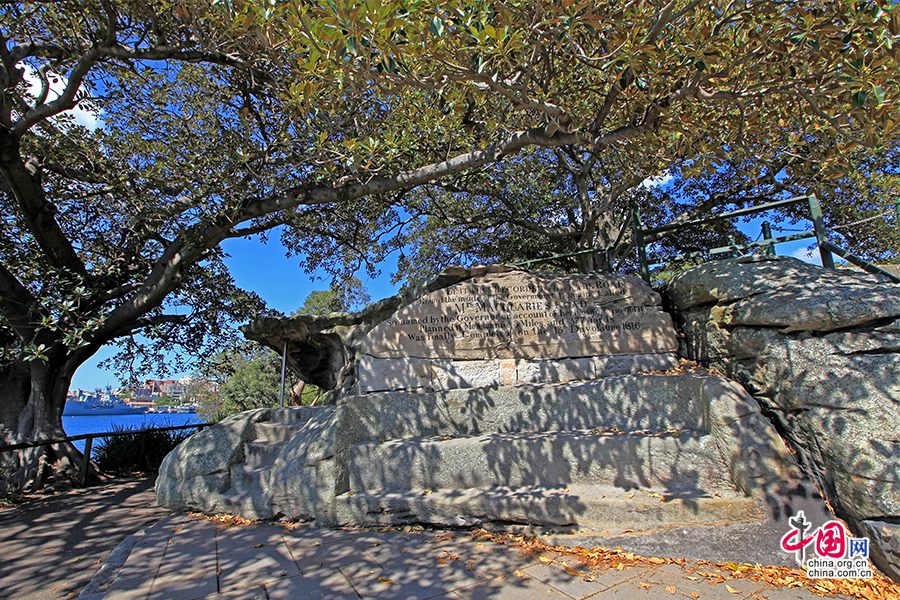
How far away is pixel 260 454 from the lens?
5453 millimetres

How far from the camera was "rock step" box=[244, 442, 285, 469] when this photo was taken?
5400mm

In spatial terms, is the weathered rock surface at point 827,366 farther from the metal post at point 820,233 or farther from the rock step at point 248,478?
the rock step at point 248,478

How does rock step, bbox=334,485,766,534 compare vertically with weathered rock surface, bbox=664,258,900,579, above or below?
below

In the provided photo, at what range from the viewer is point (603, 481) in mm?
3984

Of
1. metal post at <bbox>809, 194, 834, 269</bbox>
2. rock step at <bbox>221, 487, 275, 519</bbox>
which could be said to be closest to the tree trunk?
rock step at <bbox>221, 487, 275, 519</bbox>

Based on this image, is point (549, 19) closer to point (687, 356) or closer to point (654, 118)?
point (654, 118)

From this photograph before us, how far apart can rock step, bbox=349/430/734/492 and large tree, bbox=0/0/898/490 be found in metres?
3.07

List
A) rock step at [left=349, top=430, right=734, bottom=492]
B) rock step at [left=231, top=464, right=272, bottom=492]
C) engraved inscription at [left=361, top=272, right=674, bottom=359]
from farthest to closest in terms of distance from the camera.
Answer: engraved inscription at [left=361, top=272, right=674, bottom=359]
rock step at [left=231, top=464, right=272, bottom=492]
rock step at [left=349, top=430, right=734, bottom=492]

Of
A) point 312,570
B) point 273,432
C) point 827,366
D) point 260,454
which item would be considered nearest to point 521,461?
point 312,570

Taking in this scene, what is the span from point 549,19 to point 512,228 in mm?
9124

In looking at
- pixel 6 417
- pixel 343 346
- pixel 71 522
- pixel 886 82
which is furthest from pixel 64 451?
pixel 886 82

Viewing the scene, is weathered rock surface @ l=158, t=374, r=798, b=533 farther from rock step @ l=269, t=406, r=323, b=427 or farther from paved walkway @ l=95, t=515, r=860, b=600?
rock step @ l=269, t=406, r=323, b=427

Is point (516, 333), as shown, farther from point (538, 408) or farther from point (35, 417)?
point (35, 417)

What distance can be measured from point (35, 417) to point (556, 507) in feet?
29.1
